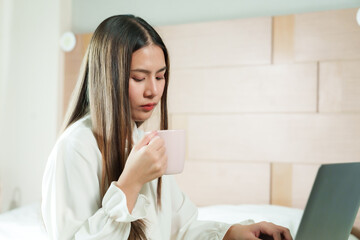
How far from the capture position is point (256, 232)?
0.64 m

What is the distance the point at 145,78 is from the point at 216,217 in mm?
845

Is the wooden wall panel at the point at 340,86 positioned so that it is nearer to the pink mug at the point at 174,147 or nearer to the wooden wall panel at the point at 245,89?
the wooden wall panel at the point at 245,89

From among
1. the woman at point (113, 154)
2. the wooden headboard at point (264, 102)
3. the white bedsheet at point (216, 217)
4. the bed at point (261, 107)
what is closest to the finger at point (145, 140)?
the woman at point (113, 154)

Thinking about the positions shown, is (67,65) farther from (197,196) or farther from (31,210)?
(197,196)

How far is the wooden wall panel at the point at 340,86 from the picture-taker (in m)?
1.48

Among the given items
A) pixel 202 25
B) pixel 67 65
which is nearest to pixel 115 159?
pixel 202 25

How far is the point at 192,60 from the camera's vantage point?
5.71 ft

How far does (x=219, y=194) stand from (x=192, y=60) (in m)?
0.64

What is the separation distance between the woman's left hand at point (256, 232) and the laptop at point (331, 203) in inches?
4.1

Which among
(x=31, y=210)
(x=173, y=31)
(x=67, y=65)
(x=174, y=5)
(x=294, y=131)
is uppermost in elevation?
(x=174, y=5)

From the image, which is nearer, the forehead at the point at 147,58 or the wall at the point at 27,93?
the forehead at the point at 147,58

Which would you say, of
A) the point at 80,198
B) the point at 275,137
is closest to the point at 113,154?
the point at 80,198

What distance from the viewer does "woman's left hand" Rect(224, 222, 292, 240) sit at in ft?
2.01

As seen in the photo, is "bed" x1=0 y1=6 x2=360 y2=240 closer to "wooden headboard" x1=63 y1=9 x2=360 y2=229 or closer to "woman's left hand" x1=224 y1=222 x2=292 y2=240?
"wooden headboard" x1=63 y1=9 x2=360 y2=229
